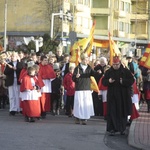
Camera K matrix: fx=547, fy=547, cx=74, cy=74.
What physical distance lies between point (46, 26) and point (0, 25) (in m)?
5.17

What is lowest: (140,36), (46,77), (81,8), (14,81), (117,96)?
(117,96)

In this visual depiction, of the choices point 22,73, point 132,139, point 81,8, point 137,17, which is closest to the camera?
point 132,139

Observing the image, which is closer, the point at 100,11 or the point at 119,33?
the point at 100,11

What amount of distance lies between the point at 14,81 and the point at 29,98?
6.30ft

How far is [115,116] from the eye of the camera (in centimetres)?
1341

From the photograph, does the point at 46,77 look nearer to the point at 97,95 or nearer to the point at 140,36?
the point at 97,95

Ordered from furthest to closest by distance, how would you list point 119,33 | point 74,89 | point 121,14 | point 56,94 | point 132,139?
point 121,14, point 119,33, point 56,94, point 74,89, point 132,139

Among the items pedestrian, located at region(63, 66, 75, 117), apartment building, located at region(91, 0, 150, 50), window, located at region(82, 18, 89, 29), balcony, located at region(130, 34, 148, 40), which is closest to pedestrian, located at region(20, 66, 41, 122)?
pedestrian, located at region(63, 66, 75, 117)

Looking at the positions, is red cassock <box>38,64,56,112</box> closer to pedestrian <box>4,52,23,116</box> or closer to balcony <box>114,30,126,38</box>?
pedestrian <box>4,52,23,116</box>

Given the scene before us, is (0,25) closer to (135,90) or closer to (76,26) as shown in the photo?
(76,26)

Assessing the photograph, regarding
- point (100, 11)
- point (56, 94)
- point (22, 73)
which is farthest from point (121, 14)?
point (22, 73)

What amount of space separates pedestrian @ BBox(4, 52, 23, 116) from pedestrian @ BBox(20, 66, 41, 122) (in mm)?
1547

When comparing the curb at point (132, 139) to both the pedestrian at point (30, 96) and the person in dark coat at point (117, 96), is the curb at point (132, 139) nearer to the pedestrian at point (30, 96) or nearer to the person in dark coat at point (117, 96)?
the person in dark coat at point (117, 96)

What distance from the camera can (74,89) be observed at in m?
17.3
